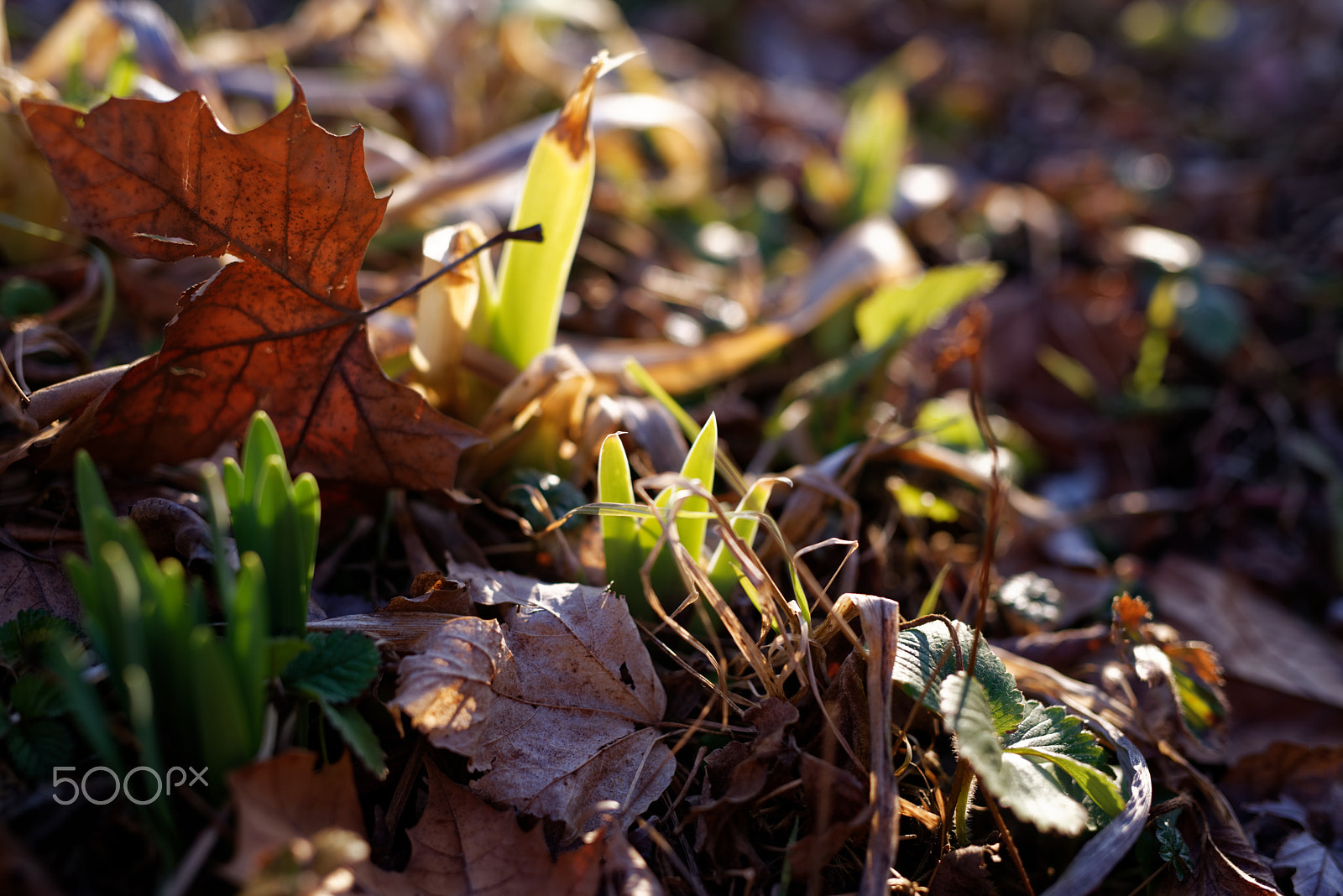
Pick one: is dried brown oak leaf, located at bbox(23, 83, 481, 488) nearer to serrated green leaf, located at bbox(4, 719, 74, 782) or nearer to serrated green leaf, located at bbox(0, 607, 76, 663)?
serrated green leaf, located at bbox(0, 607, 76, 663)

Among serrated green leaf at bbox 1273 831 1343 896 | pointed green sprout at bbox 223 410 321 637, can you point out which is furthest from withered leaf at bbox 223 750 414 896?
serrated green leaf at bbox 1273 831 1343 896

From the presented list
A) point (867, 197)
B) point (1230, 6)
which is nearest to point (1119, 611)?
point (867, 197)

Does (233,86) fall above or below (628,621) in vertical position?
above

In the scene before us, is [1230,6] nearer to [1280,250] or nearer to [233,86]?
[1280,250]

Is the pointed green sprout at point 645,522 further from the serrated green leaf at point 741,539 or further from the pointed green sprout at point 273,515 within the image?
the pointed green sprout at point 273,515

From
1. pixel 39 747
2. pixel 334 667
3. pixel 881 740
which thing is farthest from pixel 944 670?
pixel 39 747
